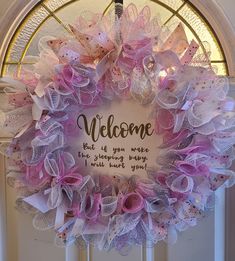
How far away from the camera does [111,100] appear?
873 mm

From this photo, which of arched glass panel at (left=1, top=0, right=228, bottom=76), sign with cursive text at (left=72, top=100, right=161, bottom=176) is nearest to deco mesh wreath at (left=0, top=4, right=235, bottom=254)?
sign with cursive text at (left=72, top=100, right=161, bottom=176)

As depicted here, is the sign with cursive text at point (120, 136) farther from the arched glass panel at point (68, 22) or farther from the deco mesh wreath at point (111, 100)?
the arched glass panel at point (68, 22)

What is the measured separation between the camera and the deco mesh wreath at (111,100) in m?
0.82

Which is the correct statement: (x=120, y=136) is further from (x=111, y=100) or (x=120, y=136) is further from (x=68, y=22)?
(x=68, y=22)

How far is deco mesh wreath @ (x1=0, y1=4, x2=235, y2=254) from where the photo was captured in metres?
0.82

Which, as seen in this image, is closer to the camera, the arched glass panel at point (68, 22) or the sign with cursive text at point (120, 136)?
the sign with cursive text at point (120, 136)

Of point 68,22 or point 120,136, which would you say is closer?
point 120,136

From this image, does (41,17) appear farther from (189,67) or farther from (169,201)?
(169,201)

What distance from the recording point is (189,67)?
2.69 ft

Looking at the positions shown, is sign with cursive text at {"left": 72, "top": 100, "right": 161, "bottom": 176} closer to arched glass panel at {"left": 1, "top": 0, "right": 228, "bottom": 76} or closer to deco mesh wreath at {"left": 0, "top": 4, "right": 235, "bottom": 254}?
deco mesh wreath at {"left": 0, "top": 4, "right": 235, "bottom": 254}

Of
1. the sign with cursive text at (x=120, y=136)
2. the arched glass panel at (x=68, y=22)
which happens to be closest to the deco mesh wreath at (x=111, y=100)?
the sign with cursive text at (x=120, y=136)

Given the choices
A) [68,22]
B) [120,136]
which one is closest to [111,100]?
[120,136]

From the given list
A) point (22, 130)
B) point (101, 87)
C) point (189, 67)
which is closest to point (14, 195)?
point (22, 130)

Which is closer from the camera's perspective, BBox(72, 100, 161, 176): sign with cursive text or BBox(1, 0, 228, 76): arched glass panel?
BBox(72, 100, 161, 176): sign with cursive text
